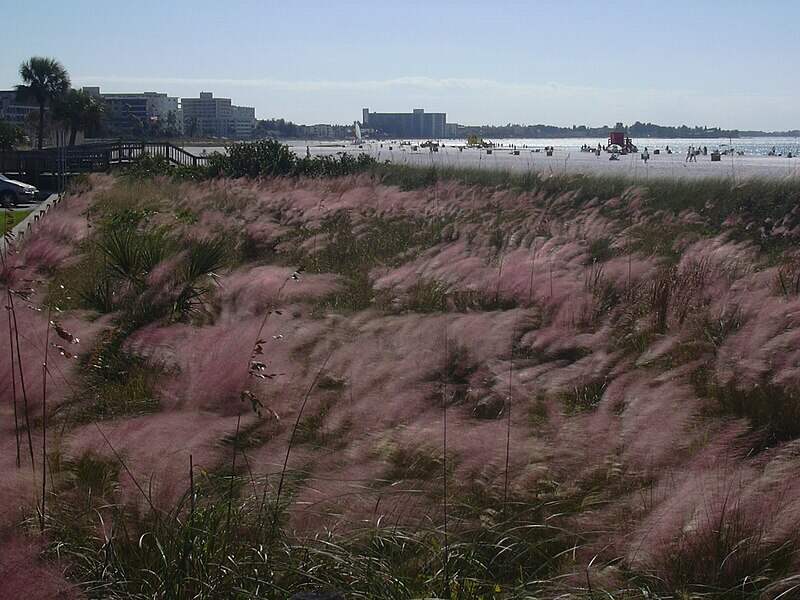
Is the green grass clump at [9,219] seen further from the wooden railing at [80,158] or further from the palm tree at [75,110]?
the palm tree at [75,110]

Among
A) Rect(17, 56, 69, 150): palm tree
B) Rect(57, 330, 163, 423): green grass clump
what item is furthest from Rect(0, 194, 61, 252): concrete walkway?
Rect(17, 56, 69, 150): palm tree

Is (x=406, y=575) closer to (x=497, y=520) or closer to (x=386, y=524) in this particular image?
(x=386, y=524)

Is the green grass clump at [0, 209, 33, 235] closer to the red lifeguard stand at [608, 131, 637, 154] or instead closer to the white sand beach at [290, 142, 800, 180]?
the white sand beach at [290, 142, 800, 180]

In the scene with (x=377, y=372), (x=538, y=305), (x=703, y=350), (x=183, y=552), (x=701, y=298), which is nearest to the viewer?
(x=183, y=552)

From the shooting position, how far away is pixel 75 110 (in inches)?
2992

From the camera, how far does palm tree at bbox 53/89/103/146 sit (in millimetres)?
75438

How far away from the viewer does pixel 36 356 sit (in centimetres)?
429

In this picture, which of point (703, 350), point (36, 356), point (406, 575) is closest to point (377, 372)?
point (406, 575)

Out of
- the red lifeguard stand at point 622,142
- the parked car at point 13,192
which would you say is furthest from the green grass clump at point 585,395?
the red lifeguard stand at point 622,142

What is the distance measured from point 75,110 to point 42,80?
3.20 m

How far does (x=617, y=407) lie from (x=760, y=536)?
0.77 metres

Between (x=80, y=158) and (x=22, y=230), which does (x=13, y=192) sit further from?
(x=22, y=230)

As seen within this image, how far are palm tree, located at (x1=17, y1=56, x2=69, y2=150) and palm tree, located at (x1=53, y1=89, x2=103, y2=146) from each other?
757 millimetres

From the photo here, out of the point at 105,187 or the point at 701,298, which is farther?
the point at 105,187
